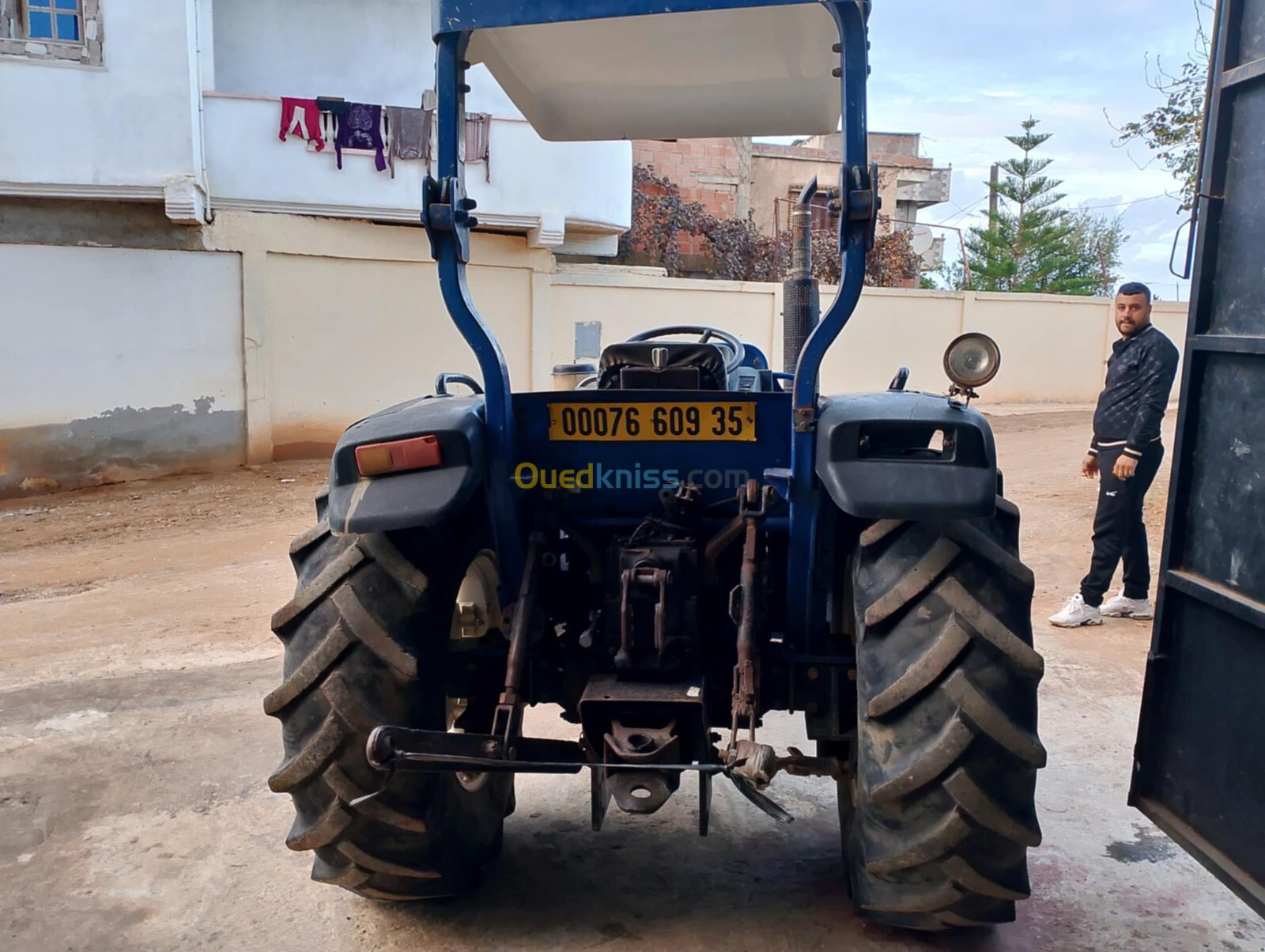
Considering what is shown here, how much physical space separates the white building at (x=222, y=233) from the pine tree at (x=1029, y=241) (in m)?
18.2

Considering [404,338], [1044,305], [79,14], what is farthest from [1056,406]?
[79,14]

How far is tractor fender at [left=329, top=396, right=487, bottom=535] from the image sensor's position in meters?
2.59

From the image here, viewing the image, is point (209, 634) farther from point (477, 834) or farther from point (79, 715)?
point (477, 834)

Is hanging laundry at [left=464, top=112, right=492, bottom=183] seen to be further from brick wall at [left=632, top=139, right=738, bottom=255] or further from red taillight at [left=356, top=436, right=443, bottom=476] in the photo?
red taillight at [left=356, top=436, right=443, bottom=476]

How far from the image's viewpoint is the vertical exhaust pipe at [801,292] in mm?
4301

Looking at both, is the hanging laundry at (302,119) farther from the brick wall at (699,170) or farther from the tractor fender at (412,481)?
the tractor fender at (412,481)

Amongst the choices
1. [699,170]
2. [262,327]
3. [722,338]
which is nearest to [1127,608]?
[722,338]

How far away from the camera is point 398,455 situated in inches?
105

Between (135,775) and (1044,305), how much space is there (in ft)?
53.9

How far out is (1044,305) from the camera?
17.4 m

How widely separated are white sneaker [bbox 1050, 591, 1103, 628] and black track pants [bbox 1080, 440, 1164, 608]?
0.03 meters

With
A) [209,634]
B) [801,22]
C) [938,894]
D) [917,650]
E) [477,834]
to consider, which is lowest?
[209,634]

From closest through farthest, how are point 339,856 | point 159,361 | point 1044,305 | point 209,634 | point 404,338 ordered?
point 339,856, point 209,634, point 159,361, point 404,338, point 1044,305

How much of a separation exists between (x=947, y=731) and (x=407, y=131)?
10.4m
